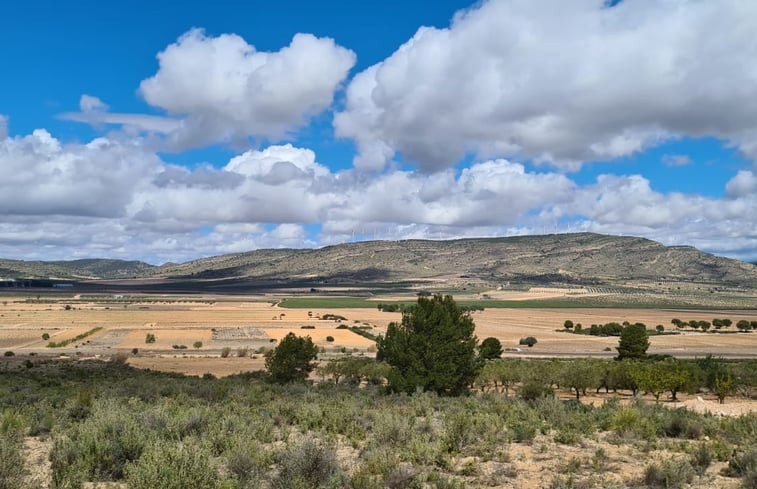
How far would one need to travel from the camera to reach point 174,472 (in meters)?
8.72

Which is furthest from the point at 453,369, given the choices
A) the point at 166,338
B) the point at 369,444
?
the point at 166,338

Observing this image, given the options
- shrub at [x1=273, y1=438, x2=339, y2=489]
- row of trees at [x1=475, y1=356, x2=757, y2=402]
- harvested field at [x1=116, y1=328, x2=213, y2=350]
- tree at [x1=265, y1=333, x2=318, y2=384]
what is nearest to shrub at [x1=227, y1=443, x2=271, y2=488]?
shrub at [x1=273, y1=438, x2=339, y2=489]

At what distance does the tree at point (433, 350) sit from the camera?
30.7 m

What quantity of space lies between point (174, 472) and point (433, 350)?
932 inches

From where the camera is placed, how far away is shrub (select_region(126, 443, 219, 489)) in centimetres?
851

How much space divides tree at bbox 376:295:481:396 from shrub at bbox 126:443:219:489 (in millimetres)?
20536

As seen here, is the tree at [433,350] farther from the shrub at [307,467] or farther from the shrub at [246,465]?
the shrub at [307,467]

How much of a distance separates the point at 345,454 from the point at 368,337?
81.6m

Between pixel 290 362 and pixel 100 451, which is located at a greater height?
pixel 100 451

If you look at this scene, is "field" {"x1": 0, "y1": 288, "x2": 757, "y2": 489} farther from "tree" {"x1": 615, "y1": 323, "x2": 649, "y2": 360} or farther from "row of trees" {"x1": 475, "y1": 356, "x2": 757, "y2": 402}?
"tree" {"x1": 615, "y1": 323, "x2": 649, "y2": 360}

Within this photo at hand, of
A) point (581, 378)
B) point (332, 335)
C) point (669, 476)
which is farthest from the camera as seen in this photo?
point (332, 335)

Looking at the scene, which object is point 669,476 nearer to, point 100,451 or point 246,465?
point 246,465

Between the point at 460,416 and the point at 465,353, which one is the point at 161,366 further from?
the point at 460,416

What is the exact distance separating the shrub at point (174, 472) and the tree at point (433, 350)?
2054 cm
